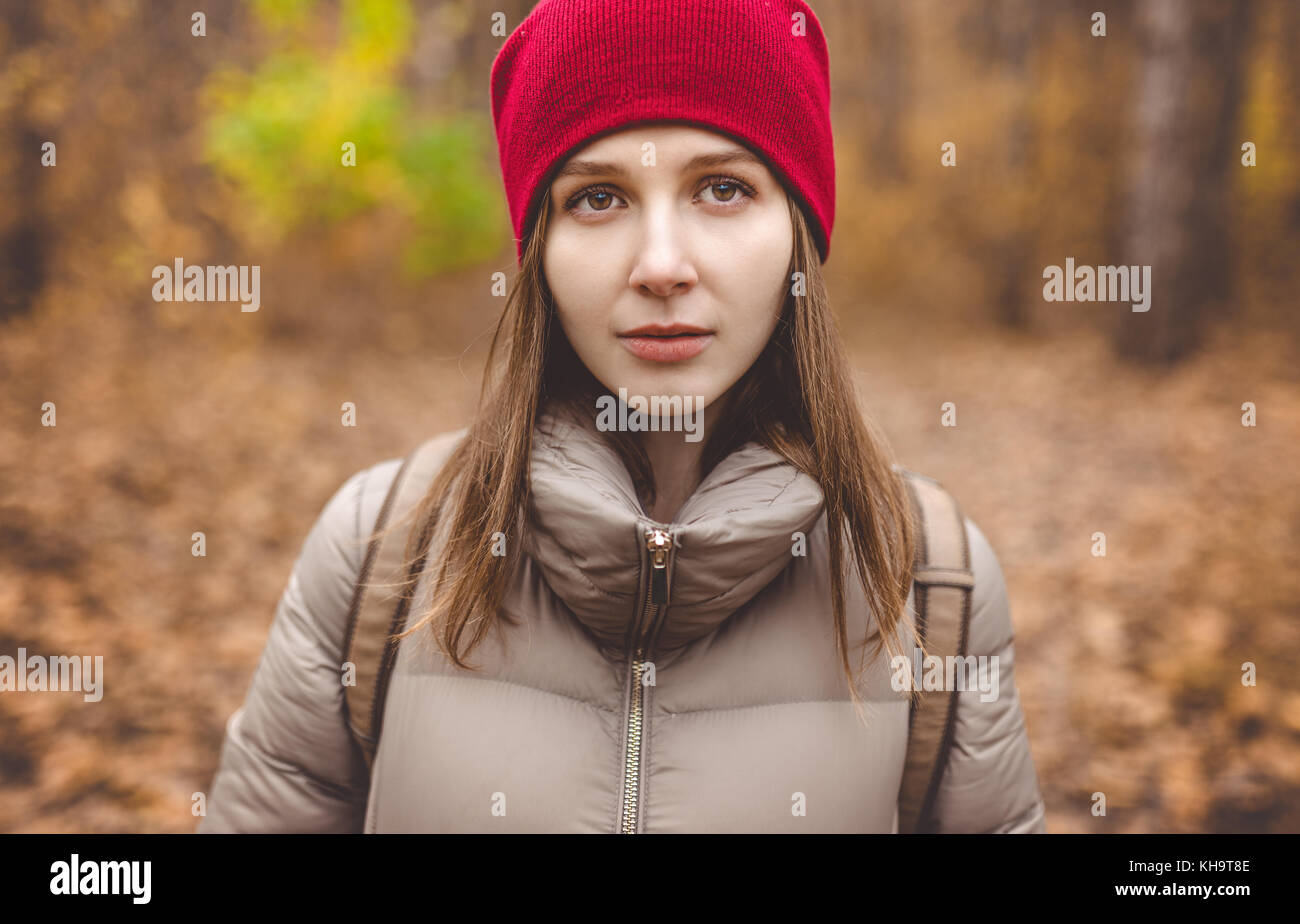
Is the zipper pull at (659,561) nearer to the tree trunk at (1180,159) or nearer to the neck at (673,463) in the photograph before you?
the neck at (673,463)

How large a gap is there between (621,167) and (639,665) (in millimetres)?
838

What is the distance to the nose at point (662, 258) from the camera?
53.9 inches

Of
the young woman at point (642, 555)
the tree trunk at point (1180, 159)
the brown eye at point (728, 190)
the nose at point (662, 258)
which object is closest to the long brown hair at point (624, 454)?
the young woman at point (642, 555)

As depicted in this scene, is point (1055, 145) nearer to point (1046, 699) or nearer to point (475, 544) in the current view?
point (1046, 699)

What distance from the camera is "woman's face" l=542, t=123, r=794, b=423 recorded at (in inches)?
A: 55.3

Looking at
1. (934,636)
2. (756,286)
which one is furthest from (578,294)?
(934,636)

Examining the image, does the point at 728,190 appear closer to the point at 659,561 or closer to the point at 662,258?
the point at 662,258

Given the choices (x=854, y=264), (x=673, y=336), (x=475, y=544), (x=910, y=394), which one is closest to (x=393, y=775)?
(x=475, y=544)

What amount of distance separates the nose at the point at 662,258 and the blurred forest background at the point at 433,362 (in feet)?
1.76

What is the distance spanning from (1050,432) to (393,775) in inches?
330

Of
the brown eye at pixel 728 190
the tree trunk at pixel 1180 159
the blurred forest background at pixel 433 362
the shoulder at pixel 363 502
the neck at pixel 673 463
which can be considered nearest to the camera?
the brown eye at pixel 728 190

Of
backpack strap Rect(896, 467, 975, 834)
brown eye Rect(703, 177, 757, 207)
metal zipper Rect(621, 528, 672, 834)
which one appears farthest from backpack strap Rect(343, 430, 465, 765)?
backpack strap Rect(896, 467, 975, 834)

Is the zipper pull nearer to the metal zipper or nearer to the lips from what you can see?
the metal zipper

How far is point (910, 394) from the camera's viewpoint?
1098 centimetres
